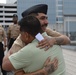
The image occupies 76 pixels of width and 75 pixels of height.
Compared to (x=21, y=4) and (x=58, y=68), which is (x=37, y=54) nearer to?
(x=58, y=68)

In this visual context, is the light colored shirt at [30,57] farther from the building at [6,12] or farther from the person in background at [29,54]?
the building at [6,12]

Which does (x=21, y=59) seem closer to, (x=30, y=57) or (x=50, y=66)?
(x=30, y=57)

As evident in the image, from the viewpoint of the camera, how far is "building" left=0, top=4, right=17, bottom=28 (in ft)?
298

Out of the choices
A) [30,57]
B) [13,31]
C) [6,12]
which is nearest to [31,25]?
[30,57]

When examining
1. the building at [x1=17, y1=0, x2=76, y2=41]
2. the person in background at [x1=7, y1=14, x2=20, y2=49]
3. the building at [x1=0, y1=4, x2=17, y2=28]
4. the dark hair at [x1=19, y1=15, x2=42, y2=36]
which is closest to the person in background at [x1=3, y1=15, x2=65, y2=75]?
the dark hair at [x1=19, y1=15, x2=42, y2=36]

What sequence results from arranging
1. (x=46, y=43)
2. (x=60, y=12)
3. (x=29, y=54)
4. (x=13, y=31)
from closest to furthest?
(x=29, y=54)
(x=46, y=43)
(x=13, y=31)
(x=60, y=12)

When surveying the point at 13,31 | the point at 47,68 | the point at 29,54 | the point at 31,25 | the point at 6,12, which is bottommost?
the point at 6,12

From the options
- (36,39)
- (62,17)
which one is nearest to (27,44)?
(36,39)

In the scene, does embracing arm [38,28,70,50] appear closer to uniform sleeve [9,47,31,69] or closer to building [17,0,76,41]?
uniform sleeve [9,47,31,69]

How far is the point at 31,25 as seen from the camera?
179 cm

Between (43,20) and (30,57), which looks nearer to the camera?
(30,57)

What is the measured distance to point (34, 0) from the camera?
3317 inches

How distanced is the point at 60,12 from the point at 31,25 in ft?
286

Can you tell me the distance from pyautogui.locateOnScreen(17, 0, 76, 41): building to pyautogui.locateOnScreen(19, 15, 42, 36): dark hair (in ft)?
265
